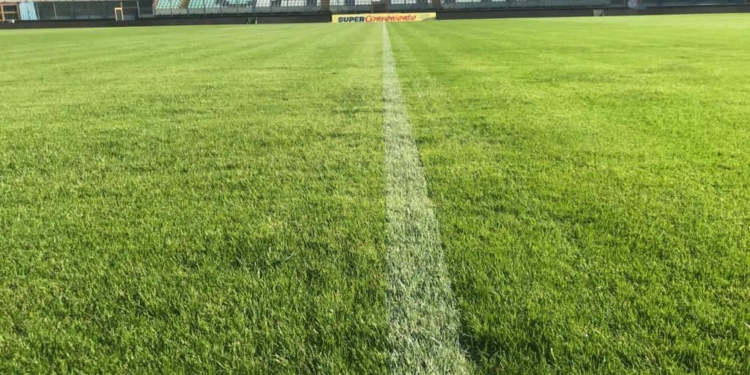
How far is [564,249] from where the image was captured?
1.88m

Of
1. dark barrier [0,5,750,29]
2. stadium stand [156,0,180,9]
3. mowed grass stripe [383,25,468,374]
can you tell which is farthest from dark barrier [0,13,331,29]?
mowed grass stripe [383,25,468,374]

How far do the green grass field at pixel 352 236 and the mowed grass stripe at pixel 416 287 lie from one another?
41 mm

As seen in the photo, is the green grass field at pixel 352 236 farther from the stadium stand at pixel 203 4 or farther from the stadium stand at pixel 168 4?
the stadium stand at pixel 168 4

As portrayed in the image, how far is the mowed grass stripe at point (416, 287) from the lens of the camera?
1.37 metres

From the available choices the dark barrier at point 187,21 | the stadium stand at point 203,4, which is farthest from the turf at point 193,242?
the stadium stand at point 203,4

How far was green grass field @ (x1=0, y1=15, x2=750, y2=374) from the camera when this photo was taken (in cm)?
139

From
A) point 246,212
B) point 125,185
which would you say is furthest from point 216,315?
point 125,185

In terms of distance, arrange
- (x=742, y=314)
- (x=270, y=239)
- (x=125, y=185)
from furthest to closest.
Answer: (x=125, y=185)
(x=270, y=239)
(x=742, y=314)

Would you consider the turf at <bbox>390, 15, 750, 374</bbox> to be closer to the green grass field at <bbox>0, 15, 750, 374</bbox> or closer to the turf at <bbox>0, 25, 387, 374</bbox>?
the green grass field at <bbox>0, 15, 750, 374</bbox>

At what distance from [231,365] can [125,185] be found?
1760mm

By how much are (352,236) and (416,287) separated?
441 mm

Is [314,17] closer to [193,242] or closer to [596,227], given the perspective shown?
[193,242]

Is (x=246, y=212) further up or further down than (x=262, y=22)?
further down

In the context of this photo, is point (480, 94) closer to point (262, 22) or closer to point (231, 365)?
point (231, 365)
